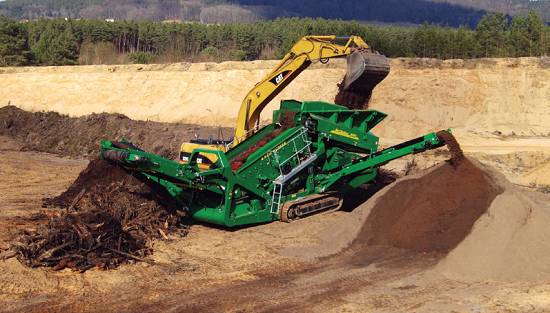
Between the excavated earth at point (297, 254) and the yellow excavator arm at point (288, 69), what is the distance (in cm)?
316

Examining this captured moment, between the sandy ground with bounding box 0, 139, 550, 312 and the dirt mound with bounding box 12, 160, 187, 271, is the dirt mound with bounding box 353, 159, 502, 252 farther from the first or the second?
the dirt mound with bounding box 12, 160, 187, 271

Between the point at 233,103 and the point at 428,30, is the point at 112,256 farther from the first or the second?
the point at 428,30

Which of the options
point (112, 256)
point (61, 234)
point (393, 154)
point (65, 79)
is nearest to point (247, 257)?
point (112, 256)

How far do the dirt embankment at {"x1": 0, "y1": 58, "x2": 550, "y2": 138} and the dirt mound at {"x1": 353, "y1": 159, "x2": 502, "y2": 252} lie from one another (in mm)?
12423

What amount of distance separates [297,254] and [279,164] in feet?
7.55

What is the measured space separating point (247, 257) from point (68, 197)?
17.0 ft

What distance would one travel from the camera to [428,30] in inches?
1849

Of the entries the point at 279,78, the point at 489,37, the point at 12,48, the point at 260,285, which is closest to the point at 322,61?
the point at 279,78

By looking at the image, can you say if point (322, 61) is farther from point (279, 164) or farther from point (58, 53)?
point (58, 53)

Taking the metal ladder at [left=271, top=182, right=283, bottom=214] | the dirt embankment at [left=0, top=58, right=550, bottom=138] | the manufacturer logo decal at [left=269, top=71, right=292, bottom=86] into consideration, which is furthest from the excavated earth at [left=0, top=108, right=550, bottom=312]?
the dirt embankment at [left=0, top=58, right=550, bottom=138]

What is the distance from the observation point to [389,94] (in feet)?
85.5

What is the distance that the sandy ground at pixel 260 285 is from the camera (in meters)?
8.01

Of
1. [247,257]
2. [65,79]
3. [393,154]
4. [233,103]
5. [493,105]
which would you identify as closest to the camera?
[247,257]

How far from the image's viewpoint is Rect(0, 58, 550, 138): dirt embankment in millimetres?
25156
